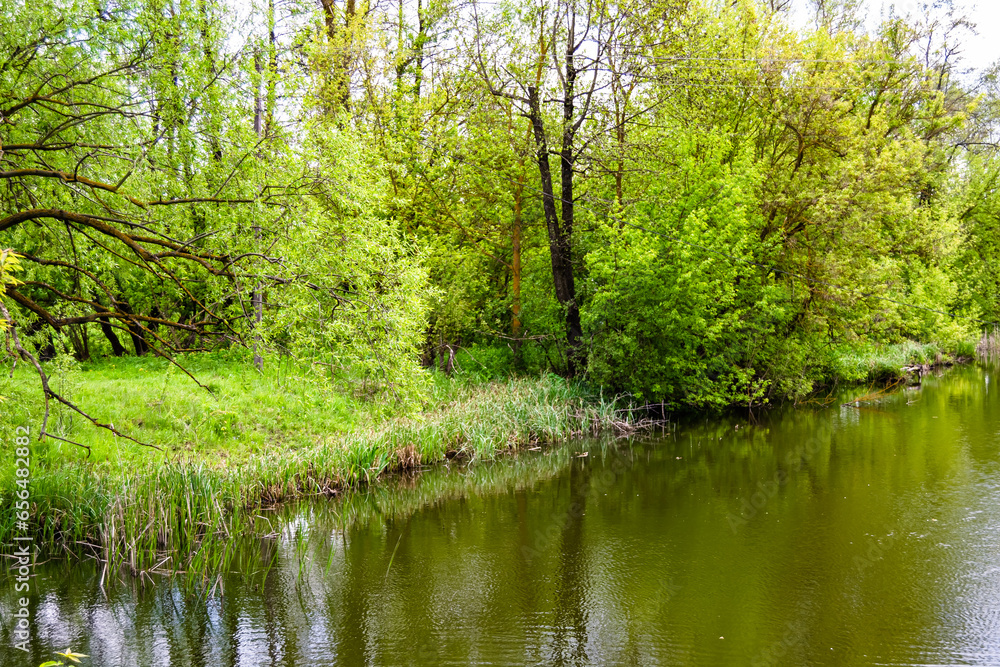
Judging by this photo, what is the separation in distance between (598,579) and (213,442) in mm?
6374

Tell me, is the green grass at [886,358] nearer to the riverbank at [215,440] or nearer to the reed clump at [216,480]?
the riverbank at [215,440]

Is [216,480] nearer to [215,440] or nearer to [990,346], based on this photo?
[215,440]

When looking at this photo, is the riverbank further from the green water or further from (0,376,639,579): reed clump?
the green water

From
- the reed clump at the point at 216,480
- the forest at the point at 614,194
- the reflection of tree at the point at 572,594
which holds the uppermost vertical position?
the forest at the point at 614,194

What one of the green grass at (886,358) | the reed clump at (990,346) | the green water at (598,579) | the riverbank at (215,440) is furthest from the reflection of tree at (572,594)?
the reed clump at (990,346)

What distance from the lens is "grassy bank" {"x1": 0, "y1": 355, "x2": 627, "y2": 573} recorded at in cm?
751

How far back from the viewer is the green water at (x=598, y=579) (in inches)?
225

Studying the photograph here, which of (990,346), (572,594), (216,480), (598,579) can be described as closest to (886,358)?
(990,346)

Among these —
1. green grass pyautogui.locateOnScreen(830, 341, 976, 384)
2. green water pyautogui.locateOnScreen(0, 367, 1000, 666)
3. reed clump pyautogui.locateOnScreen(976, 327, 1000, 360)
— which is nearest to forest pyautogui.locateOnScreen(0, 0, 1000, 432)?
green grass pyautogui.locateOnScreen(830, 341, 976, 384)

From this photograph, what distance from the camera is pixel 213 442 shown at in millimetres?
10492

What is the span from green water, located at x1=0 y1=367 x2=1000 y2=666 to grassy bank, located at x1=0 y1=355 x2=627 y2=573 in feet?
1.43

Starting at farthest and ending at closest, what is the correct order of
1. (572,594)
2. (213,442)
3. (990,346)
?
(990,346)
(213,442)
(572,594)

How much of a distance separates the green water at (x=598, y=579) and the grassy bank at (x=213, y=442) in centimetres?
43

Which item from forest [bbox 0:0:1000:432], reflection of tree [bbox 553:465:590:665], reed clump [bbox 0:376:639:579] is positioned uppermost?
forest [bbox 0:0:1000:432]
